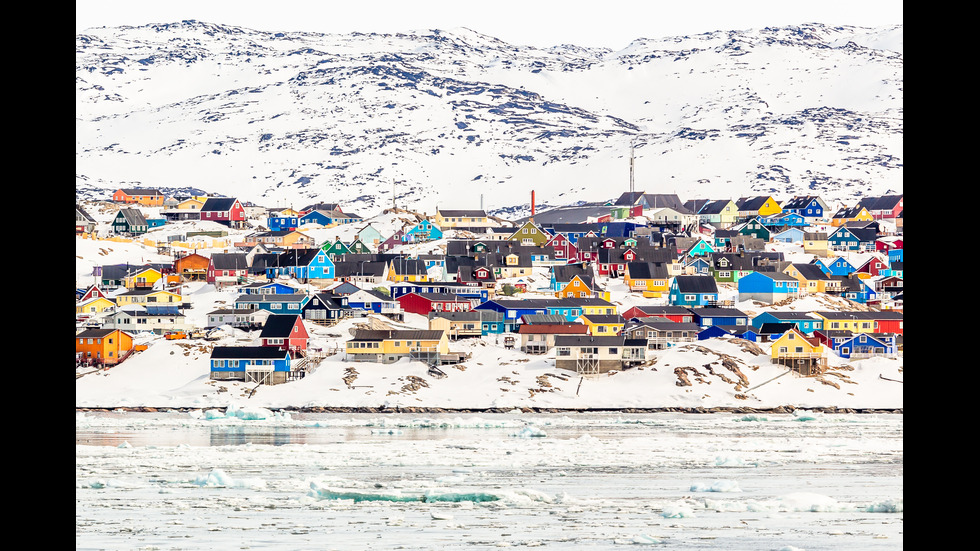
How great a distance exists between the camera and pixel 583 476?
119ft

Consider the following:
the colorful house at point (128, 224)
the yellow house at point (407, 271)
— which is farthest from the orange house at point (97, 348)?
the colorful house at point (128, 224)

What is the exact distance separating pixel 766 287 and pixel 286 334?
3736 centimetres

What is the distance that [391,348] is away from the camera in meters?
64.2

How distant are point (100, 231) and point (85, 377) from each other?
61.3 metres

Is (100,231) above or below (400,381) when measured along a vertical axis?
above

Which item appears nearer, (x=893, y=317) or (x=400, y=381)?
(x=400, y=381)

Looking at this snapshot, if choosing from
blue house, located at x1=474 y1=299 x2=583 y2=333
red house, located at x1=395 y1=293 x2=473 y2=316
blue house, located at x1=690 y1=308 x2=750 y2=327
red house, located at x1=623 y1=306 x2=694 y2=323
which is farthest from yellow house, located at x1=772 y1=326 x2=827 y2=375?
red house, located at x1=395 y1=293 x2=473 y2=316

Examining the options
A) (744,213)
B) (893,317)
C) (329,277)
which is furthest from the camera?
(744,213)

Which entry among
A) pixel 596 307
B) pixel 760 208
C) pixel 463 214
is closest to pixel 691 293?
pixel 596 307

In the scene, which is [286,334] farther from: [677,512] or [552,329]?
[677,512]

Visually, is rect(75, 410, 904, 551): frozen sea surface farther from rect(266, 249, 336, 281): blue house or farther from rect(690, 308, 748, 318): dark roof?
rect(266, 249, 336, 281): blue house
